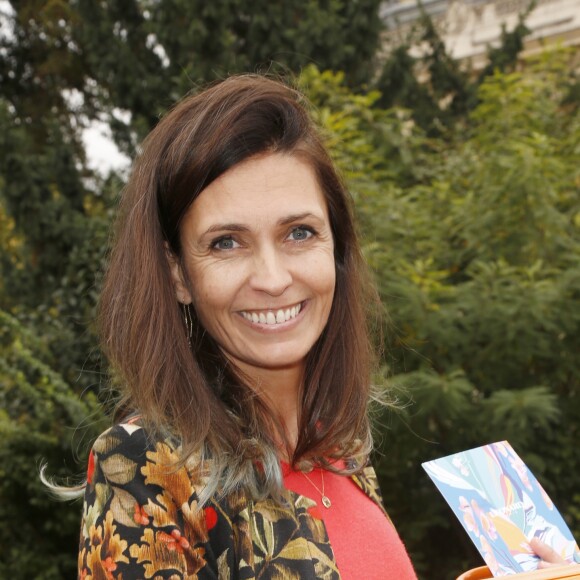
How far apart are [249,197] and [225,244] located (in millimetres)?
107

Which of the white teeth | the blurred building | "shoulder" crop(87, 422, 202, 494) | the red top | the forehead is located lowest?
the red top

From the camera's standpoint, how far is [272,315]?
1.81 meters

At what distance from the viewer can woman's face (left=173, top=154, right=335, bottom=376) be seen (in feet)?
5.52

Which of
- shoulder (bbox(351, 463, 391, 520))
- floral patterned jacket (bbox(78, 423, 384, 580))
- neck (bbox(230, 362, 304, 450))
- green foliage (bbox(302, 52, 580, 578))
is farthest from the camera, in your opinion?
green foliage (bbox(302, 52, 580, 578))

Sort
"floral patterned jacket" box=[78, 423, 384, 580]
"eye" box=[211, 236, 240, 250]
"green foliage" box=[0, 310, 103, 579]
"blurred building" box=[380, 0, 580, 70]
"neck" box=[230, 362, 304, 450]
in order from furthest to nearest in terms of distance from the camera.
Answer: "blurred building" box=[380, 0, 580, 70] → "green foliage" box=[0, 310, 103, 579] → "neck" box=[230, 362, 304, 450] → "eye" box=[211, 236, 240, 250] → "floral patterned jacket" box=[78, 423, 384, 580]

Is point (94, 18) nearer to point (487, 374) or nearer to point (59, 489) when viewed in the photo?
point (487, 374)

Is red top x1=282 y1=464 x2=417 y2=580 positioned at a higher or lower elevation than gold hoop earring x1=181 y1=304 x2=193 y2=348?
lower

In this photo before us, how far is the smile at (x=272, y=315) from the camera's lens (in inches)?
70.3

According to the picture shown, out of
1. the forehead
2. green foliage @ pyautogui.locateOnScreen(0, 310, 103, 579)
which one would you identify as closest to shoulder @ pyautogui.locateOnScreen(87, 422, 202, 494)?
the forehead

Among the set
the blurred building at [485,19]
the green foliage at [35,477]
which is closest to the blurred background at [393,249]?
the green foliage at [35,477]

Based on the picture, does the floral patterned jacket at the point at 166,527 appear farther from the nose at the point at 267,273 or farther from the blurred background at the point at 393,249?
the blurred background at the point at 393,249

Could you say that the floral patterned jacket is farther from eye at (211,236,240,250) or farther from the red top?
eye at (211,236,240,250)

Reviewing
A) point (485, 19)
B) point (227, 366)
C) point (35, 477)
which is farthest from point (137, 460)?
point (485, 19)

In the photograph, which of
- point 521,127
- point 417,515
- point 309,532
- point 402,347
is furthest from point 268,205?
point 521,127
